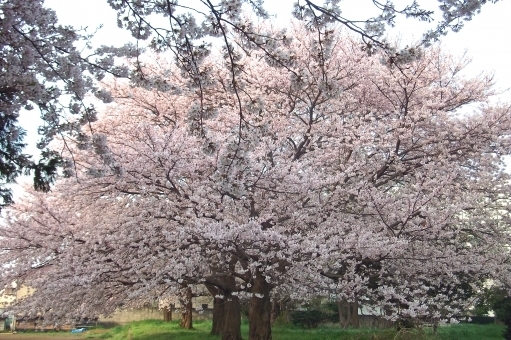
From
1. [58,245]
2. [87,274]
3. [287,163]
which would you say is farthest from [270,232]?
[58,245]

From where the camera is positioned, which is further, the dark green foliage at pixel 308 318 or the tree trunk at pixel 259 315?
the dark green foliage at pixel 308 318

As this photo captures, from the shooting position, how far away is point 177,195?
1146cm

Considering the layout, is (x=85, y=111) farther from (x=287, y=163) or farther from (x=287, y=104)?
(x=287, y=104)

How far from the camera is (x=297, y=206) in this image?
460 inches

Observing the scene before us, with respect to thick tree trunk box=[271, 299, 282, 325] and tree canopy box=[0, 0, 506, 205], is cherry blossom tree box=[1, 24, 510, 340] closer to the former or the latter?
tree canopy box=[0, 0, 506, 205]

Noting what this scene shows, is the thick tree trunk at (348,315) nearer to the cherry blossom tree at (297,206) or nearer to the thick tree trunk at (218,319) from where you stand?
the thick tree trunk at (218,319)

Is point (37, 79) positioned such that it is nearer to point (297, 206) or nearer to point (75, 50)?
point (75, 50)

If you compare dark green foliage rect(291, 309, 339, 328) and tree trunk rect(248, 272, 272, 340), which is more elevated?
dark green foliage rect(291, 309, 339, 328)

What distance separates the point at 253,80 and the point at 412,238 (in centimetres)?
569

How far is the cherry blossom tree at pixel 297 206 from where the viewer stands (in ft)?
35.6

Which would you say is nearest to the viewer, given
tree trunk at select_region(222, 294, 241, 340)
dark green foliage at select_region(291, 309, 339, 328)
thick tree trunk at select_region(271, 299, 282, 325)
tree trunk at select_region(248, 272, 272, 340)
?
tree trunk at select_region(248, 272, 272, 340)

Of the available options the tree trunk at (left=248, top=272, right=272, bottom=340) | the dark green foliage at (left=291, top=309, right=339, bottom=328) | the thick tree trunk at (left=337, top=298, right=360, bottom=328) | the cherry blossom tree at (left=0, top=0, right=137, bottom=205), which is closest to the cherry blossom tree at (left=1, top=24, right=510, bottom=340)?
the tree trunk at (left=248, top=272, right=272, bottom=340)

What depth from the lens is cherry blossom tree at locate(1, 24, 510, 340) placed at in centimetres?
1084

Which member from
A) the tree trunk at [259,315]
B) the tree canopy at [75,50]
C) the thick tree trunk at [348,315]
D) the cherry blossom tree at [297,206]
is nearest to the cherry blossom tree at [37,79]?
the tree canopy at [75,50]
